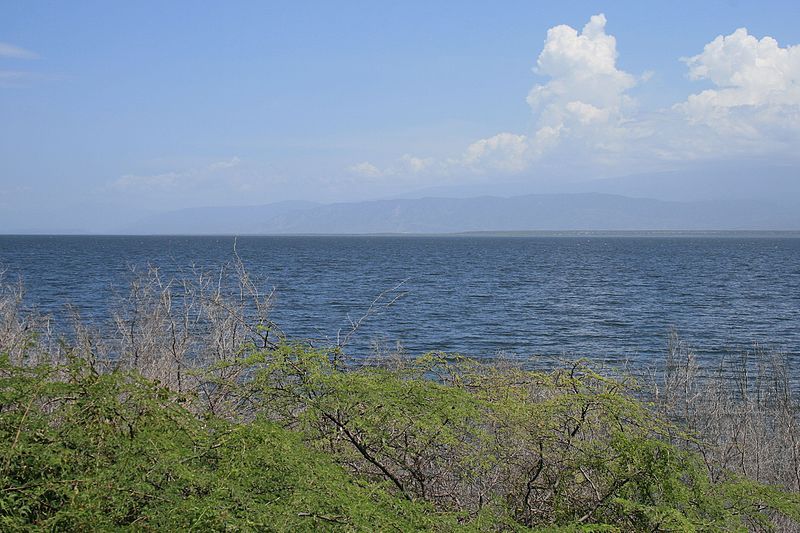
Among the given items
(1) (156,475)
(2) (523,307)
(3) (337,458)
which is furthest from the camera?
(2) (523,307)

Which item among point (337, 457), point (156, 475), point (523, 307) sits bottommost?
point (523, 307)

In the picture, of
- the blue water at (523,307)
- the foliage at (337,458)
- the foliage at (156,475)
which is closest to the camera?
the foliage at (156,475)

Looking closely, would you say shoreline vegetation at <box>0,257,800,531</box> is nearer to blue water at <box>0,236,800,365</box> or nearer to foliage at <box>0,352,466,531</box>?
foliage at <box>0,352,466,531</box>

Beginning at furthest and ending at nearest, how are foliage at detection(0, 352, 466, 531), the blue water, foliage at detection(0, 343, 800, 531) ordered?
the blue water, foliage at detection(0, 343, 800, 531), foliage at detection(0, 352, 466, 531)

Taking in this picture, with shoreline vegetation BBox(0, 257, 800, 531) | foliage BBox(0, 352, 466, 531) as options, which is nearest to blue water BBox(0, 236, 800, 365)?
shoreline vegetation BBox(0, 257, 800, 531)

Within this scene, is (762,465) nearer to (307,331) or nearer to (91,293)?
(307,331)

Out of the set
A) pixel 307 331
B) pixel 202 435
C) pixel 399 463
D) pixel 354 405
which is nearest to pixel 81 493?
pixel 202 435

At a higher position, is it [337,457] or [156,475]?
[156,475]

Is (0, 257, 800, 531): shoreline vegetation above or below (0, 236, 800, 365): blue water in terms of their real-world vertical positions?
above

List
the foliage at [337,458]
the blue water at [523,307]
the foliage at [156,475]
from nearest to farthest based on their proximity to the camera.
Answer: the foliage at [156,475] → the foliage at [337,458] → the blue water at [523,307]

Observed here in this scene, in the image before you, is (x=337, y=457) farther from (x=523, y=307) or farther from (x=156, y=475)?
(x=523, y=307)

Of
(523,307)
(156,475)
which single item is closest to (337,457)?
(156,475)

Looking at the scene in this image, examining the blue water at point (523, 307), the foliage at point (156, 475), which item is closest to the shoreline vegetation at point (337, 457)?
the foliage at point (156, 475)

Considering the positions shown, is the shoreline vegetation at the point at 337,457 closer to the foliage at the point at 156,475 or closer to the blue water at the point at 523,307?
the foliage at the point at 156,475
